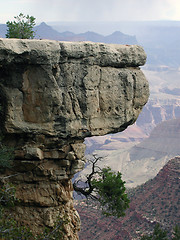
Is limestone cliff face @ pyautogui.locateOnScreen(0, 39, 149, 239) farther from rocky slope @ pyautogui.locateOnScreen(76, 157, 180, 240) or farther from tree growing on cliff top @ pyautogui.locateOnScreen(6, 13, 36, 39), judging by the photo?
rocky slope @ pyautogui.locateOnScreen(76, 157, 180, 240)

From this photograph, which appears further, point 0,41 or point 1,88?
point 1,88

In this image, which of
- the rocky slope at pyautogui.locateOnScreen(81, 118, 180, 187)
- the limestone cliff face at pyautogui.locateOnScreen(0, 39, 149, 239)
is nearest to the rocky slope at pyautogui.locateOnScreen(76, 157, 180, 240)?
the limestone cliff face at pyautogui.locateOnScreen(0, 39, 149, 239)

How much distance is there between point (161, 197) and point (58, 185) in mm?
47484

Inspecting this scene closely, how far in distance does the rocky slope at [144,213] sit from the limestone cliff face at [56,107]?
4039 centimetres

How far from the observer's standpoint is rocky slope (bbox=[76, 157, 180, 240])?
56.2 metres

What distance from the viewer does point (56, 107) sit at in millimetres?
15141

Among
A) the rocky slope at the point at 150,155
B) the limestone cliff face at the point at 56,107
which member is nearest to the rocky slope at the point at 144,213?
the limestone cliff face at the point at 56,107

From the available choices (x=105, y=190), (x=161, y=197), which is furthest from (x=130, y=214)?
(x=105, y=190)

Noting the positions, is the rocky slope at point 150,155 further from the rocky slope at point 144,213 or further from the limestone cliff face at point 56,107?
the limestone cliff face at point 56,107

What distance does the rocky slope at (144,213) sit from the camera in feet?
184

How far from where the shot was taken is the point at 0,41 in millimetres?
13742

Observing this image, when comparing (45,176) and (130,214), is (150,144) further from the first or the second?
(45,176)

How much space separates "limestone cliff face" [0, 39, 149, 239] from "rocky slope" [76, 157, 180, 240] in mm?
40390

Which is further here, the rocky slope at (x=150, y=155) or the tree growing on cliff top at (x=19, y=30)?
the rocky slope at (x=150, y=155)
